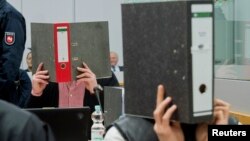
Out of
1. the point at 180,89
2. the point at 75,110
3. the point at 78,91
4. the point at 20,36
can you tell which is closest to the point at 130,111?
the point at 180,89

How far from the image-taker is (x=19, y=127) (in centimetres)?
96

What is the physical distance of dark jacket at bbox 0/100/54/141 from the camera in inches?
37.6

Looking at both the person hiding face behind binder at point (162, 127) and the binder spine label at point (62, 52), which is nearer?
the person hiding face behind binder at point (162, 127)

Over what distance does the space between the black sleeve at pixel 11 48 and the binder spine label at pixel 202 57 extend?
2.02 m

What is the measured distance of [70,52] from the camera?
2.56m

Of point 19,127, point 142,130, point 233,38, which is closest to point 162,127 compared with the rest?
point 142,130

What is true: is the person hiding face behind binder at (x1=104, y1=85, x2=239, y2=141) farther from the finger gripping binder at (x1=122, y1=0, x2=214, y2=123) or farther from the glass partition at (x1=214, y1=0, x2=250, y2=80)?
the glass partition at (x1=214, y1=0, x2=250, y2=80)

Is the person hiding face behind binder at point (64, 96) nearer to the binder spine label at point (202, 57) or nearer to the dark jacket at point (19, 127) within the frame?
the binder spine label at point (202, 57)

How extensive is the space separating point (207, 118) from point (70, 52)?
4.36 feet

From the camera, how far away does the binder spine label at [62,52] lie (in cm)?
254

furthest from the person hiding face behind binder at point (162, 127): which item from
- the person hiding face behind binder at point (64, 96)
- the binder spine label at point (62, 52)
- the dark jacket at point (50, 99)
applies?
the dark jacket at point (50, 99)

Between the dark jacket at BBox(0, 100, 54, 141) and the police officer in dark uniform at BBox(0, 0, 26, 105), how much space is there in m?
2.17

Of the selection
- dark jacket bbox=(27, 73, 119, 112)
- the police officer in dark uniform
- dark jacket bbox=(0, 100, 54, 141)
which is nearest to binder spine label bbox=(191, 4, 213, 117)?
dark jacket bbox=(0, 100, 54, 141)

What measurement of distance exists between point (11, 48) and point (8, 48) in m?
0.02
